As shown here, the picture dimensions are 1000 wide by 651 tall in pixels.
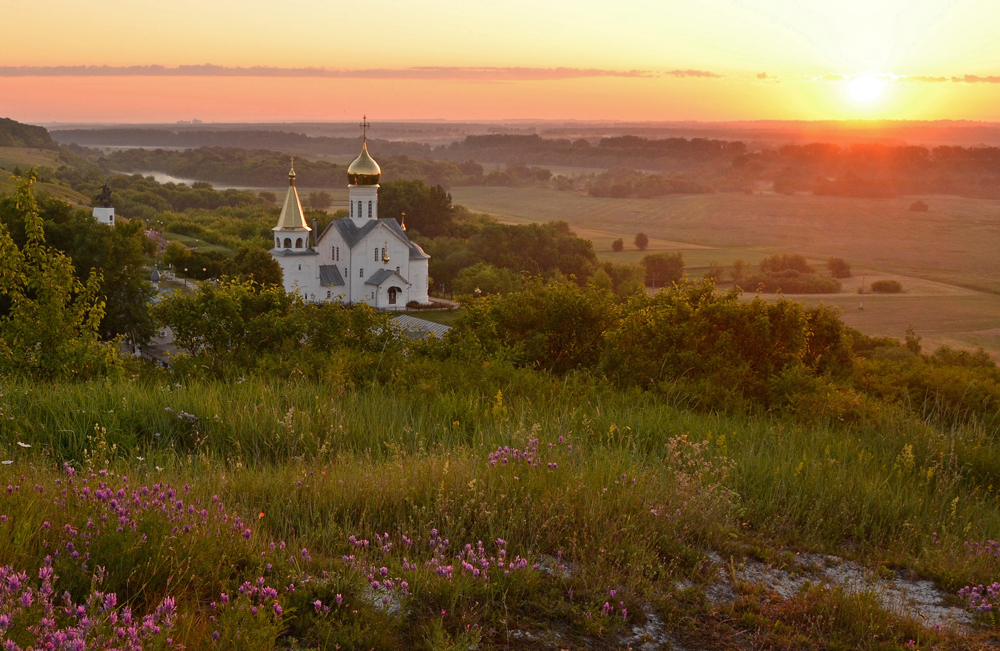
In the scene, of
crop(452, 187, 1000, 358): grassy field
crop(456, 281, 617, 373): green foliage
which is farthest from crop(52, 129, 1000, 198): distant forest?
crop(456, 281, 617, 373): green foliage

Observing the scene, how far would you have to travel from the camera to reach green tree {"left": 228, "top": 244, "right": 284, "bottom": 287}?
5325 centimetres

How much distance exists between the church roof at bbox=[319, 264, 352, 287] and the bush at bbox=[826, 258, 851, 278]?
47.6m

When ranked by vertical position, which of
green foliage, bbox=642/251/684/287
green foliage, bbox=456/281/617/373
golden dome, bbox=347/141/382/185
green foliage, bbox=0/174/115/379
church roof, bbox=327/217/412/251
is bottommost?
green foliage, bbox=642/251/684/287

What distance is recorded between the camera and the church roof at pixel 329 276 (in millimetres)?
66188

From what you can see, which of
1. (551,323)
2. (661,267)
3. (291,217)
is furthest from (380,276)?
(551,323)

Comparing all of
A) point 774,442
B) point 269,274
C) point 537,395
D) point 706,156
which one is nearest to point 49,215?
point 269,274

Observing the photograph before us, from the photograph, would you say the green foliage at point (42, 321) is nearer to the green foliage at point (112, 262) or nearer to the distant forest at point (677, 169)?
the green foliage at point (112, 262)

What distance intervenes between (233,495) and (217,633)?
1538mm

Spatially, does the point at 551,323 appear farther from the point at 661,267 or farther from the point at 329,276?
the point at 661,267

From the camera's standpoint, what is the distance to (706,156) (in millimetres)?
158375

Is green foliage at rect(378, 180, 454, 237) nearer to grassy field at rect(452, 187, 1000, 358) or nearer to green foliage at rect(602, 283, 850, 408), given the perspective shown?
grassy field at rect(452, 187, 1000, 358)

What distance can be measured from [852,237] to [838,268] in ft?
84.6

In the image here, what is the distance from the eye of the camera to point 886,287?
7088cm

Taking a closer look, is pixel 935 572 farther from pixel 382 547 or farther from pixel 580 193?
pixel 580 193
